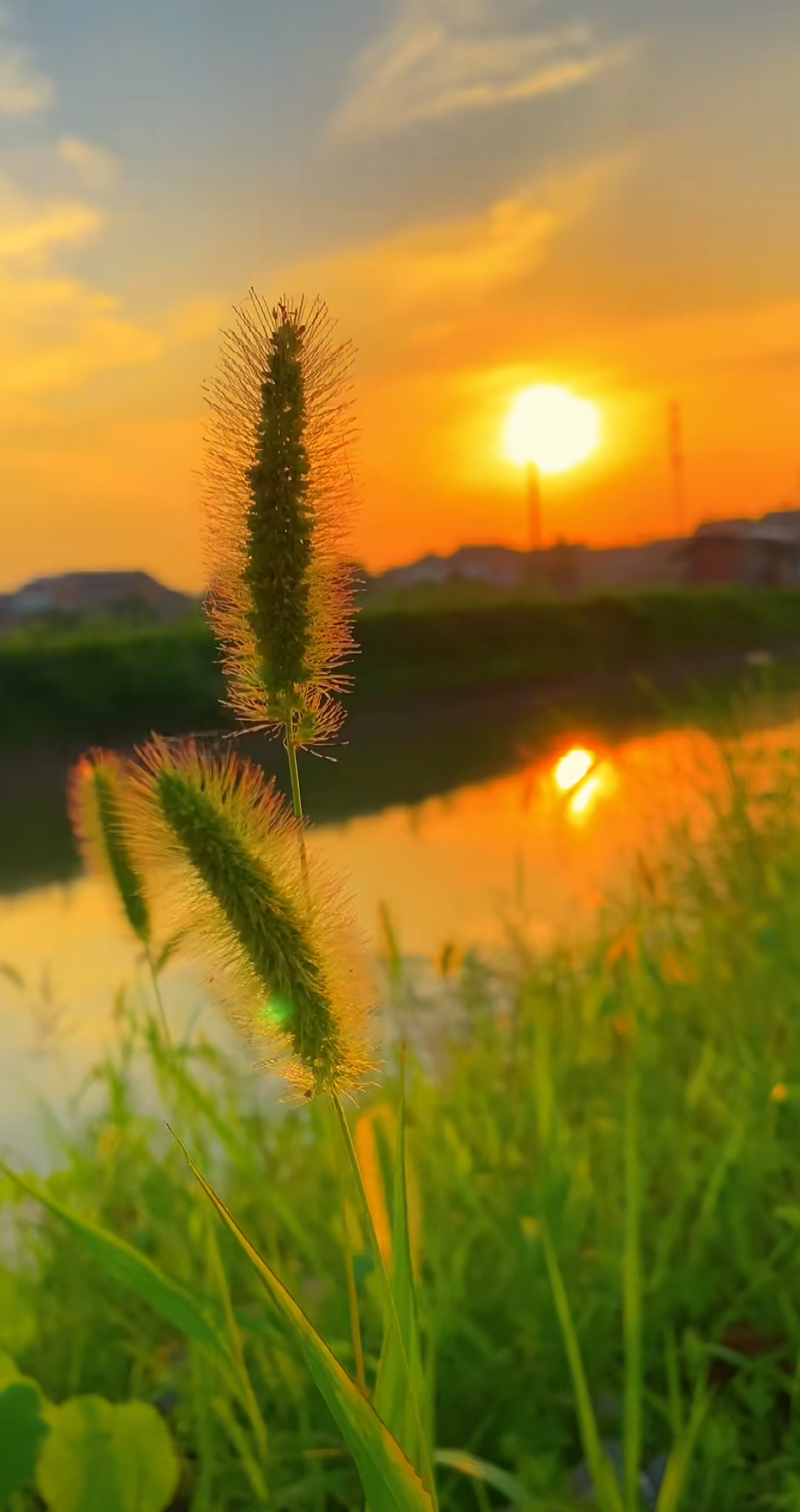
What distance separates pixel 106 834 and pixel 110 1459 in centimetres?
47

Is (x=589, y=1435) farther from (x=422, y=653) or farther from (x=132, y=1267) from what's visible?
(x=422, y=653)

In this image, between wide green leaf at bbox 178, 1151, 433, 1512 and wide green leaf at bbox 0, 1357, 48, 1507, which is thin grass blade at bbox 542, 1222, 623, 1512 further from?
wide green leaf at bbox 0, 1357, 48, 1507

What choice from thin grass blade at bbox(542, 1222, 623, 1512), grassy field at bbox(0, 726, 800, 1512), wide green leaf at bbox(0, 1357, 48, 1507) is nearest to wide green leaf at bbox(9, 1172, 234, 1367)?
grassy field at bbox(0, 726, 800, 1512)

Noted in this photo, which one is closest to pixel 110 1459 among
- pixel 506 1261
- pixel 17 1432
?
pixel 17 1432

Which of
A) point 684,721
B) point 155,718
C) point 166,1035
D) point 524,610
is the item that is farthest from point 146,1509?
point 524,610

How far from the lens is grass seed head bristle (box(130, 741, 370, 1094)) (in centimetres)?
63

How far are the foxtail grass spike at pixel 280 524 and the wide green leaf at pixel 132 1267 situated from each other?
1.06 feet

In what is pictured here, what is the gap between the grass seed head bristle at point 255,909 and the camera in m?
0.63

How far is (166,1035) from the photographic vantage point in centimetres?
124

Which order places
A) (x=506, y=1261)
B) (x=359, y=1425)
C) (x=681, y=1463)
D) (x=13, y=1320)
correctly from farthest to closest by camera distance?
(x=506, y=1261)
(x=13, y=1320)
(x=681, y=1463)
(x=359, y=1425)

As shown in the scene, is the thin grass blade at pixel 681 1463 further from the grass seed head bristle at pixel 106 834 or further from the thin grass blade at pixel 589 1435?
the grass seed head bristle at pixel 106 834

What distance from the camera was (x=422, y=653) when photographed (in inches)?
438

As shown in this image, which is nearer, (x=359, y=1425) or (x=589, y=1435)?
(x=359, y=1425)

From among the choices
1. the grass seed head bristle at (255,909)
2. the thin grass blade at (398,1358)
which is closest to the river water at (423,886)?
the grass seed head bristle at (255,909)
